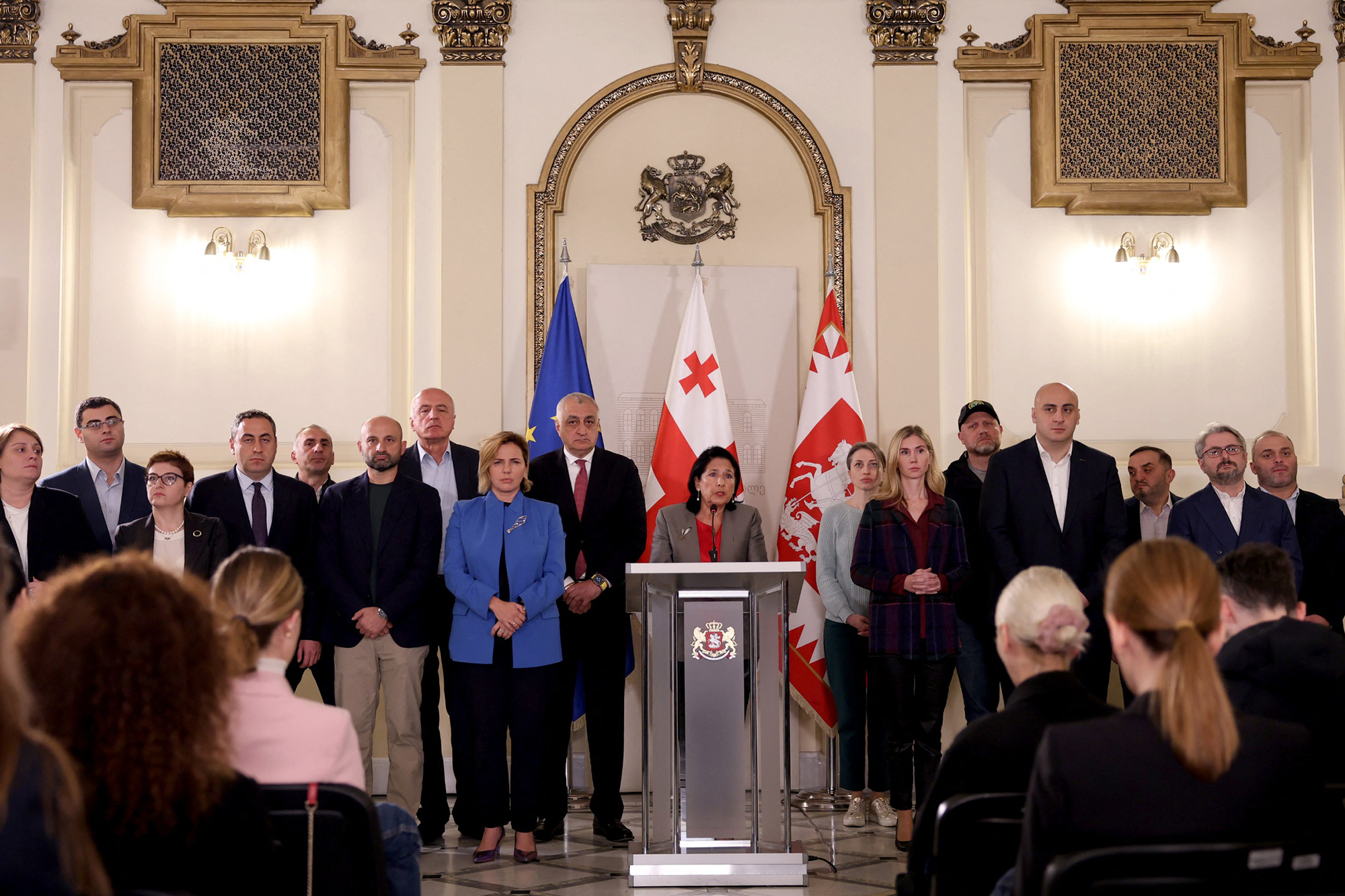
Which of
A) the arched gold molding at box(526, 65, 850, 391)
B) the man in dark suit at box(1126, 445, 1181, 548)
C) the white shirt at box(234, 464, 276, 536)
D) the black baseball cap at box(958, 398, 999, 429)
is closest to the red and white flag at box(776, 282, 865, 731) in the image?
the arched gold molding at box(526, 65, 850, 391)

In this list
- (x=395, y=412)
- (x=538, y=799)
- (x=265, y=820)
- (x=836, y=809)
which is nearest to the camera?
(x=265, y=820)

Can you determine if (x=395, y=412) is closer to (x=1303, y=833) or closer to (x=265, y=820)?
(x=265, y=820)

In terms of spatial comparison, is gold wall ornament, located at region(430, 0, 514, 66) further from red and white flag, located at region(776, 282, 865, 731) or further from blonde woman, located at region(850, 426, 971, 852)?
blonde woman, located at region(850, 426, 971, 852)

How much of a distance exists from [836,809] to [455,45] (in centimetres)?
406

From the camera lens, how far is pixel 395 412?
5.87 metres

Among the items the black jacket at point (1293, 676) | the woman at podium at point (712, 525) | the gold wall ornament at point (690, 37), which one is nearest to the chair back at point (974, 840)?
the black jacket at point (1293, 676)

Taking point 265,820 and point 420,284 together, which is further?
point 420,284

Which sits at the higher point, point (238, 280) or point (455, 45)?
point (455, 45)

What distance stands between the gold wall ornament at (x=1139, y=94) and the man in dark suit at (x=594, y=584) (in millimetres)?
2700

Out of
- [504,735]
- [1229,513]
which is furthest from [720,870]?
[1229,513]

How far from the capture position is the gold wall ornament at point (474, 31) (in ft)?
19.4

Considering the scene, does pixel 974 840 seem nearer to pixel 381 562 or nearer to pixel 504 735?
pixel 504 735

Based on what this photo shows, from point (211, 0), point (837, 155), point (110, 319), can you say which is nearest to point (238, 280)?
point (110, 319)

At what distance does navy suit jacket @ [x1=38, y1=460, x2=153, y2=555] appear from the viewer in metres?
4.77
